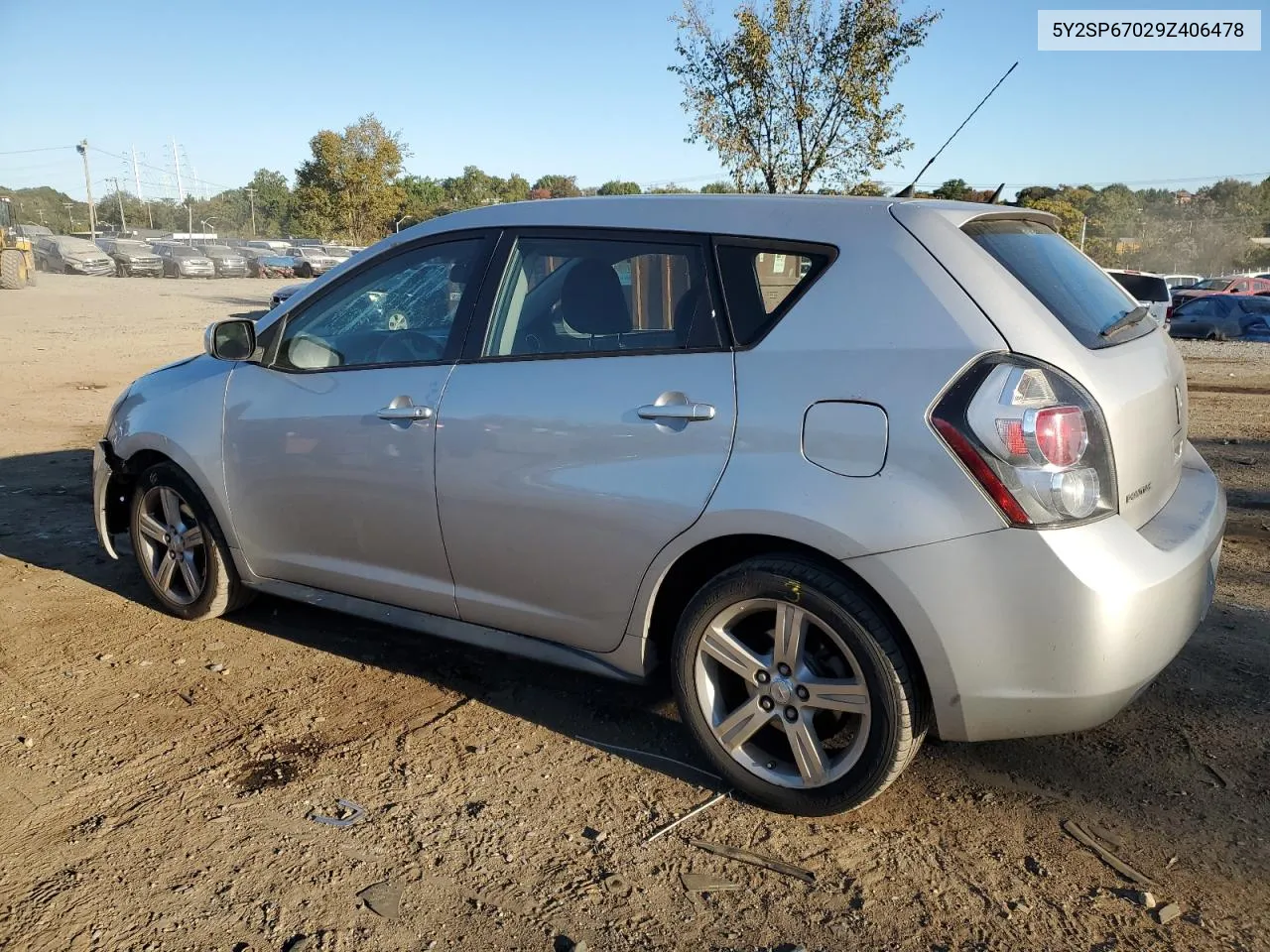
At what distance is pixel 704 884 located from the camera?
104 inches

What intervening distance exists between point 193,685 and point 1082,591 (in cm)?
319

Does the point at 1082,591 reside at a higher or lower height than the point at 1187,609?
higher

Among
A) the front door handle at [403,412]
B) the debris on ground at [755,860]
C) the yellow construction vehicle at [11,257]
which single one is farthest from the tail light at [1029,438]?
the yellow construction vehicle at [11,257]

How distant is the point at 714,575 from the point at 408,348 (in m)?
1.49

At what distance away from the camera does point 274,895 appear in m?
2.60

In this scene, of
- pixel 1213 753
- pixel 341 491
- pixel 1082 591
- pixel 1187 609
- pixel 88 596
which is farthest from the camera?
pixel 88 596

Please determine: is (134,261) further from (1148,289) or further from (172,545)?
(172,545)

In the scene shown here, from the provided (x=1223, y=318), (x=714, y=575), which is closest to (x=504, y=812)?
(x=714, y=575)

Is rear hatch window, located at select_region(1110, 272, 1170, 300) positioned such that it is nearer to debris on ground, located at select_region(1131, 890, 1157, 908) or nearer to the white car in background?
the white car in background

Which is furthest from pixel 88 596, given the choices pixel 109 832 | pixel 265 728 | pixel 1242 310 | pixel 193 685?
pixel 1242 310

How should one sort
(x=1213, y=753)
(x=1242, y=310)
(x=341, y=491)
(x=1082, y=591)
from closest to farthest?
1. (x=1082, y=591)
2. (x=1213, y=753)
3. (x=341, y=491)
4. (x=1242, y=310)

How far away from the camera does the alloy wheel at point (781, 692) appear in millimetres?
2787

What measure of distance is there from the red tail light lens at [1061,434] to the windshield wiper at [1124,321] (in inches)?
17.6

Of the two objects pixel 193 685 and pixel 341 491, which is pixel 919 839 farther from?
pixel 193 685
